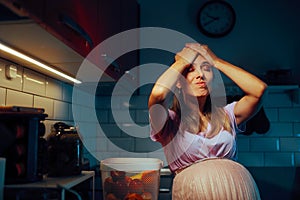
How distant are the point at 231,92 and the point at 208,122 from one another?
84 centimetres

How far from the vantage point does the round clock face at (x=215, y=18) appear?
190cm

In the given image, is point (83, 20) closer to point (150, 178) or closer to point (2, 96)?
point (2, 96)

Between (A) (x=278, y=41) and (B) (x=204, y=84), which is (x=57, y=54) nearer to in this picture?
(B) (x=204, y=84)

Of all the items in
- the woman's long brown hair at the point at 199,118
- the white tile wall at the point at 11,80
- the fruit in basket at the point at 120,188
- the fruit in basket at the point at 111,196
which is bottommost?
the fruit in basket at the point at 111,196

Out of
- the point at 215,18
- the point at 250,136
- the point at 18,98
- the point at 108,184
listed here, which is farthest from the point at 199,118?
the point at 215,18

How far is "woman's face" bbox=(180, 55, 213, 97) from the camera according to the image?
0.92m

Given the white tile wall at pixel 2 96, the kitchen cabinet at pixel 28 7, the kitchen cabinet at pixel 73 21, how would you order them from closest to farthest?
1. the kitchen cabinet at pixel 28 7
2. the kitchen cabinet at pixel 73 21
3. the white tile wall at pixel 2 96

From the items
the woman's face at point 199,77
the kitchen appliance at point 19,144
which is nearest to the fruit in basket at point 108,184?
the kitchen appliance at point 19,144

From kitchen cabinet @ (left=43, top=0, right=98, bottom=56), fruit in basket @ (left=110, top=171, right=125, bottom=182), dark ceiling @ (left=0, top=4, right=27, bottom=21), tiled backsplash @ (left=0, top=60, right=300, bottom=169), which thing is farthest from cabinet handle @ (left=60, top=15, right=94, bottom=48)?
tiled backsplash @ (left=0, top=60, right=300, bottom=169)

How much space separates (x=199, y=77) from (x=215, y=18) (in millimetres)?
1124

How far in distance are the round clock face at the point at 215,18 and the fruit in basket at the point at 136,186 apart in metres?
1.30

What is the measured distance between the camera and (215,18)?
1.91 m

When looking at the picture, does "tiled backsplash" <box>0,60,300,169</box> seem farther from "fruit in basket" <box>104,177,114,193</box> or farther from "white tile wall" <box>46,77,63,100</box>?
"fruit in basket" <box>104,177,114,193</box>

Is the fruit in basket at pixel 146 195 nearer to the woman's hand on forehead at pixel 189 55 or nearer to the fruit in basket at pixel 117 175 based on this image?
the fruit in basket at pixel 117 175
